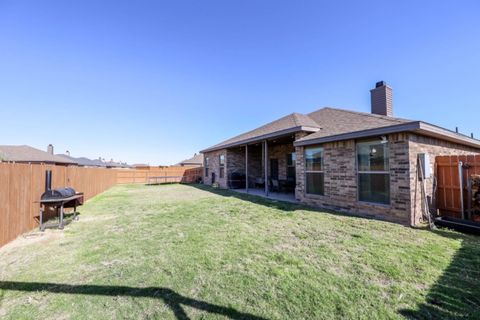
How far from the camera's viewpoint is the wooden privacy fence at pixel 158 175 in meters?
21.4

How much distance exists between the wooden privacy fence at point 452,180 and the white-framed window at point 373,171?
1.77m

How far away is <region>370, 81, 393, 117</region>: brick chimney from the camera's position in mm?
10223

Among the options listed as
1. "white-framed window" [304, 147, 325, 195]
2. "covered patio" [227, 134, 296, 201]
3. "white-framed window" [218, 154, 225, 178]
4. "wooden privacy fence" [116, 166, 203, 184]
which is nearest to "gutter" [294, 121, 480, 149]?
"white-framed window" [304, 147, 325, 195]

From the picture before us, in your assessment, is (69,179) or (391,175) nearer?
(391,175)

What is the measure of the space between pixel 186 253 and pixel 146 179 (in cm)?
2078

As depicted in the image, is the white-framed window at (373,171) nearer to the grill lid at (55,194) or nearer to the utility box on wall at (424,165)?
the utility box on wall at (424,165)

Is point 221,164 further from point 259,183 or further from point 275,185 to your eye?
point 275,185

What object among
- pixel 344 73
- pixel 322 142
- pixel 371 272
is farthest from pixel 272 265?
pixel 344 73

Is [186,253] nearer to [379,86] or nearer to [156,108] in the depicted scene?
[379,86]

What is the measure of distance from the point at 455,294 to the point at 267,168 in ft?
32.6

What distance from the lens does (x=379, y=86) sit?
1059 centimetres

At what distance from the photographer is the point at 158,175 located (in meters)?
22.7

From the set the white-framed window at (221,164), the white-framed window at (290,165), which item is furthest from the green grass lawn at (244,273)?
the white-framed window at (221,164)

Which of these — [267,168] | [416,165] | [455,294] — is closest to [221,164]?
[267,168]
